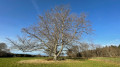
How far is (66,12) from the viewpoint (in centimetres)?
1518

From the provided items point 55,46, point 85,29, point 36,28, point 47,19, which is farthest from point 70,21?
point 36,28

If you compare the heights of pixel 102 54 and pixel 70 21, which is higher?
pixel 70 21

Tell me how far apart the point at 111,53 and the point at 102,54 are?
3.27 metres

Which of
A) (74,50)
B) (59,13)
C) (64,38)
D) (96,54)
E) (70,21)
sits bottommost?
(96,54)

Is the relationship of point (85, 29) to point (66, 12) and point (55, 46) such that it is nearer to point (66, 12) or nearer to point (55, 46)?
point (66, 12)

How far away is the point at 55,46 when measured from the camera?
14.9 m

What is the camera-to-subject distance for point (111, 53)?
35.2m

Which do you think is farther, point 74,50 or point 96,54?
point 96,54

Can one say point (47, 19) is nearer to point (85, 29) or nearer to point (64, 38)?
point (64, 38)

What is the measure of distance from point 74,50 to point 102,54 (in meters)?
27.1

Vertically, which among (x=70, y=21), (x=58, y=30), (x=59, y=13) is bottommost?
(x=58, y=30)

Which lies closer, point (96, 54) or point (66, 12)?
point (66, 12)

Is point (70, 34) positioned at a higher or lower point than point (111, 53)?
higher

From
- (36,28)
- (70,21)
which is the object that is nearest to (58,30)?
(70,21)
